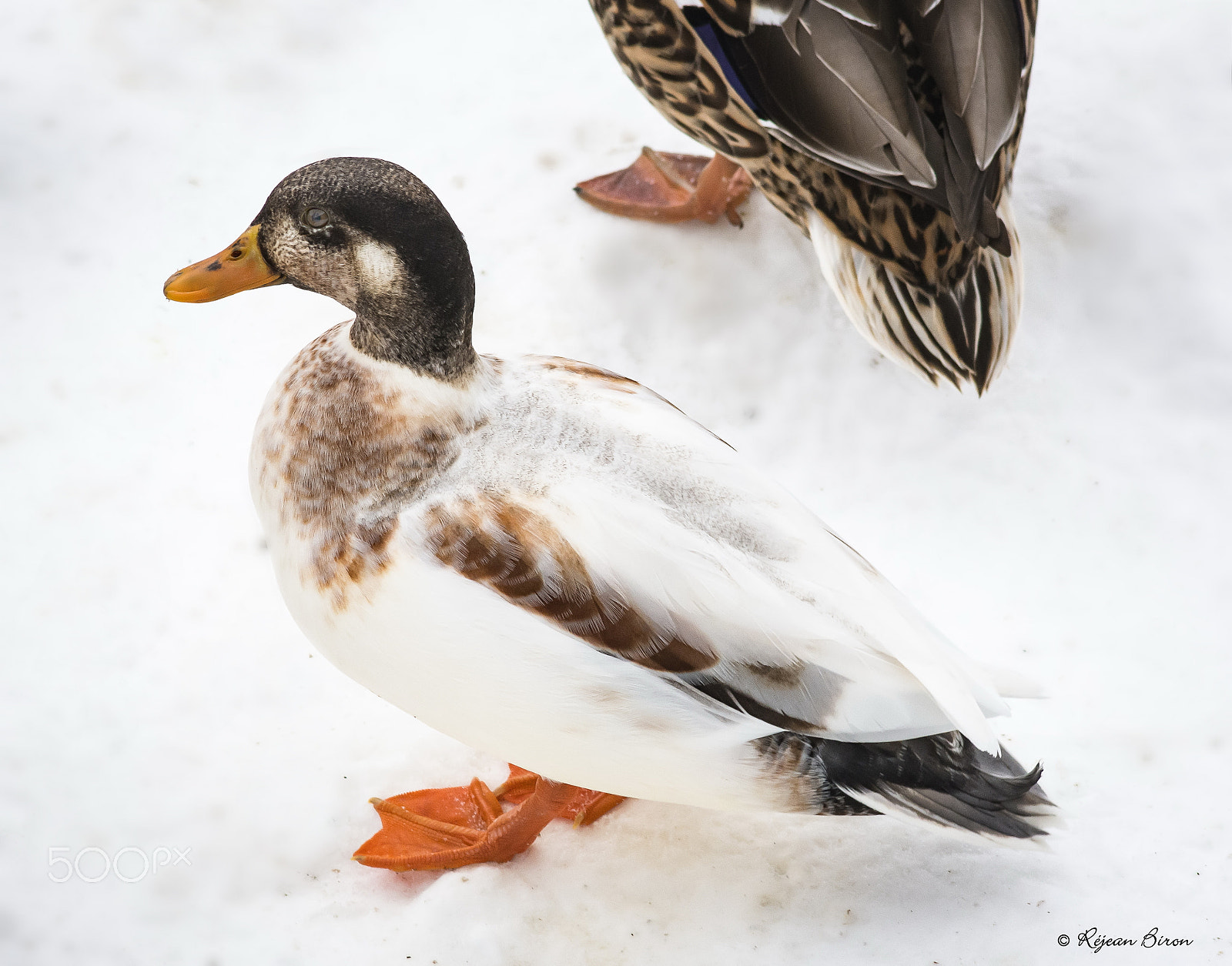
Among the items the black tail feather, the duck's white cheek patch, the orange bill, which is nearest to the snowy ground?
the black tail feather

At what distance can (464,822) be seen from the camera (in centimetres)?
201

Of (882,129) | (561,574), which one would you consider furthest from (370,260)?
(882,129)

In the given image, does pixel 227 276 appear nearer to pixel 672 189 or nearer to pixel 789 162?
pixel 789 162

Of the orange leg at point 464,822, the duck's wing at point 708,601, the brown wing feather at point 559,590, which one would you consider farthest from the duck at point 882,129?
the orange leg at point 464,822

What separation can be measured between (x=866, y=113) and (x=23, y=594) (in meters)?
1.73

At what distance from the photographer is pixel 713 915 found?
72.9 inches

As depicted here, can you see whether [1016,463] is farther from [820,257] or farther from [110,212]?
[110,212]

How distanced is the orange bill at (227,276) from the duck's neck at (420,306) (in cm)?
15

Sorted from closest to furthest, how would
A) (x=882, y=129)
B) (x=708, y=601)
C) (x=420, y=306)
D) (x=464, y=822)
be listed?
(x=708, y=601)
(x=420, y=306)
(x=882, y=129)
(x=464, y=822)

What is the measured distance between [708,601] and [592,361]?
3.85ft

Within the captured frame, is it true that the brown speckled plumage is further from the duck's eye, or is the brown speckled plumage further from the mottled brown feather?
the mottled brown feather

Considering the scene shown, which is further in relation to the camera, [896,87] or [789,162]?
[789,162]

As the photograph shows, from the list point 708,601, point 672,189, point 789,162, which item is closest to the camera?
point 708,601

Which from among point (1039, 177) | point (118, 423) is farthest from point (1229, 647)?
point (118, 423)
